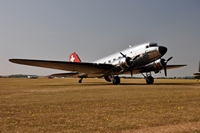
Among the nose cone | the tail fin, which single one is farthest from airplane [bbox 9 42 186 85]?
the tail fin

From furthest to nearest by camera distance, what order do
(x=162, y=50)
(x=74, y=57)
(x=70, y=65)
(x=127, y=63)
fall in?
1. (x=74, y=57)
2. (x=70, y=65)
3. (x=127, y=63)
4. (x=162, y=50)

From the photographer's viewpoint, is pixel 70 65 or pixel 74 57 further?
pixel 74 57

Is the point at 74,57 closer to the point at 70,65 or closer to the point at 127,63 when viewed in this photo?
the point at 70,65

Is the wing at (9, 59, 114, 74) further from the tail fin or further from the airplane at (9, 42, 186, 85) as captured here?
the tail fin

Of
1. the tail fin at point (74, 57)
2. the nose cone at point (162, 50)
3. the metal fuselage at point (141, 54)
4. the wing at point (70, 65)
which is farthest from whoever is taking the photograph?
the tail fin at point (74, 57)

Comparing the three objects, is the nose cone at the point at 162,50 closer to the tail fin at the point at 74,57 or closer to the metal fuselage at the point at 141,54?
the metal fuselage at the point at 141,54

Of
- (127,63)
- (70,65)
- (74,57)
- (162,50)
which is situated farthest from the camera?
(74,57)

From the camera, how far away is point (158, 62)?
2583cm

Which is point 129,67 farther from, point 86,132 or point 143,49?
point 86,132

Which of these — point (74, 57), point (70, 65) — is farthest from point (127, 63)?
point (74, 57)

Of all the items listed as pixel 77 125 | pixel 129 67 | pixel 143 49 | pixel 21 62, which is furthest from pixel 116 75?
pixel 77 125

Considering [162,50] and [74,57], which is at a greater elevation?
[74,57]

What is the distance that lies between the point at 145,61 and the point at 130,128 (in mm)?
20010

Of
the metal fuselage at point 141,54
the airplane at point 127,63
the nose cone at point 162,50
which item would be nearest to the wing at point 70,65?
the airplane at point 127,63
